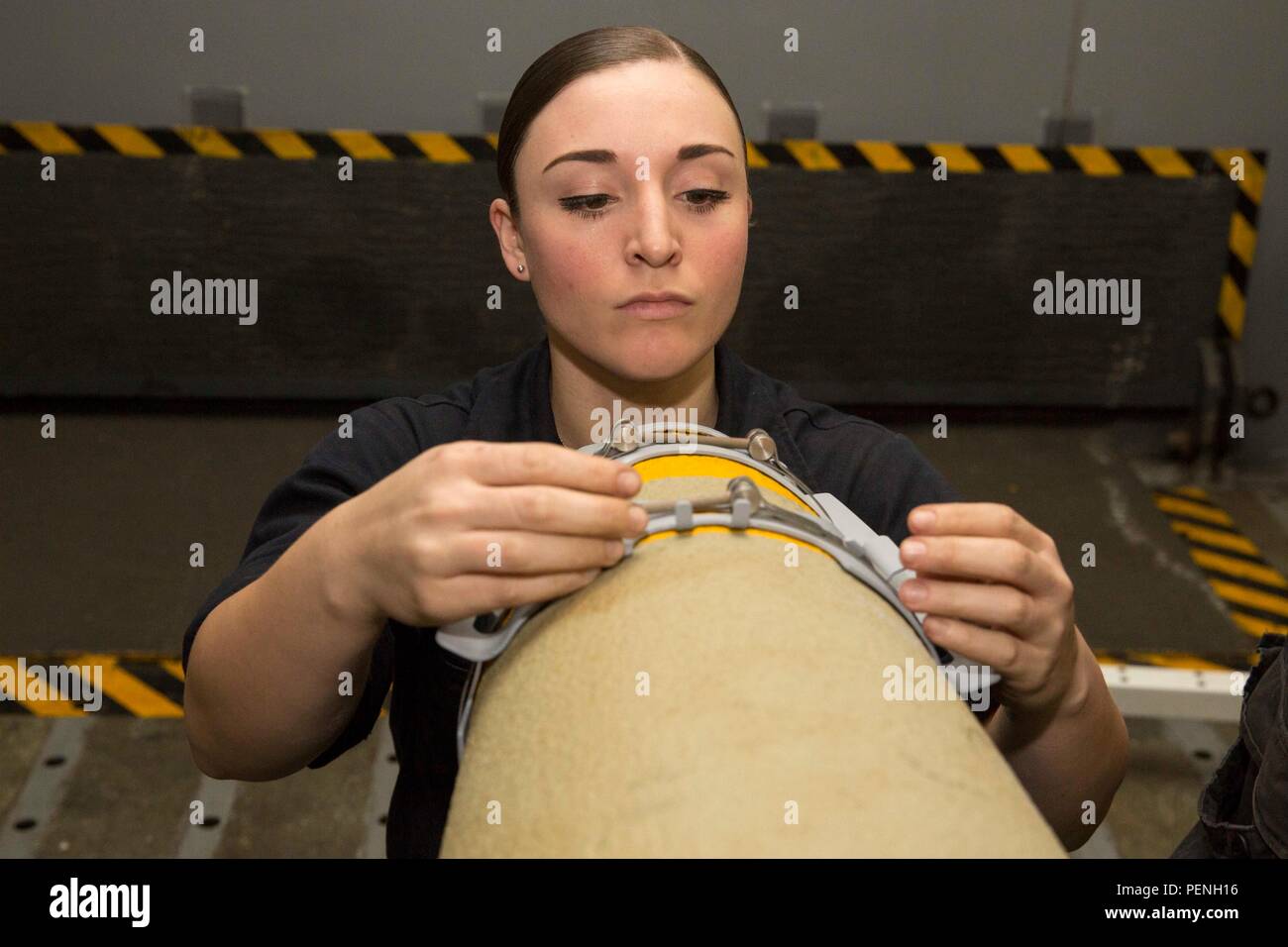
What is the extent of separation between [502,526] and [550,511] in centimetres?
4

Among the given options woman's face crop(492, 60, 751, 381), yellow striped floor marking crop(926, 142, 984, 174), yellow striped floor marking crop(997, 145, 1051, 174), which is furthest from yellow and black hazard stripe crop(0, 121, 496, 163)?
woman's face crop(492, 60, 751, 381)

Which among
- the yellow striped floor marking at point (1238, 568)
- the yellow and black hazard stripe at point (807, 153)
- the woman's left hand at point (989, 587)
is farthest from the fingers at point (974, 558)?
the yellow and black hazard stripe at point (807, 153)

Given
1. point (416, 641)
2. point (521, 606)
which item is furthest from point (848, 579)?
point (416, 641)

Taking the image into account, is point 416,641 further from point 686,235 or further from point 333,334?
point 333,334

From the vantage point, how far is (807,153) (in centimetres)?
408

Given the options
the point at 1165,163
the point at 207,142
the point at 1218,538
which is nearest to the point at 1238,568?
the point at 1218,538

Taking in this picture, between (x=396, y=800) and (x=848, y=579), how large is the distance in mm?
711

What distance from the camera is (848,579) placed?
0.96 m

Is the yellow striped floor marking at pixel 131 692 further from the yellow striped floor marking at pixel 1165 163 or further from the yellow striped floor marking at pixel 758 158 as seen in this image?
the yellow striped floor marking at pixel 1165 163

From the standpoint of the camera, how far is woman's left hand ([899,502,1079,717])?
97 cm

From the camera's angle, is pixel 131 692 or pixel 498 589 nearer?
pixel 498 589

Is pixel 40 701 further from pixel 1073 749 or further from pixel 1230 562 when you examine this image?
pixel 1230 562

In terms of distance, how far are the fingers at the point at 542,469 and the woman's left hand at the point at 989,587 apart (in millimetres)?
230

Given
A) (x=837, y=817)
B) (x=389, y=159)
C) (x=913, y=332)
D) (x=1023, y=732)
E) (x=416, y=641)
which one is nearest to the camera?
Answer: (x=837, y=817)
